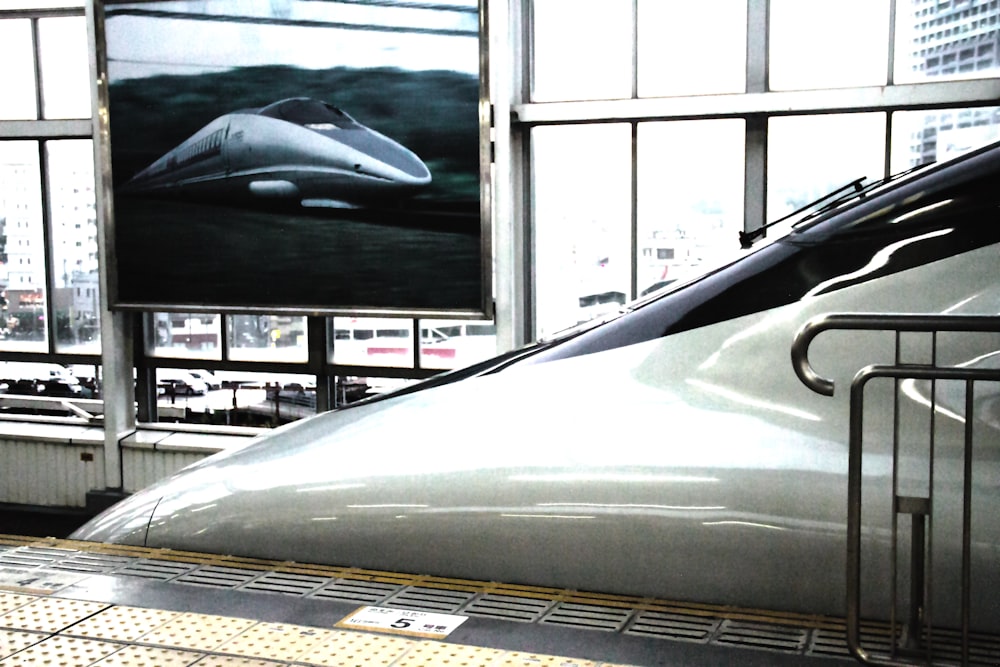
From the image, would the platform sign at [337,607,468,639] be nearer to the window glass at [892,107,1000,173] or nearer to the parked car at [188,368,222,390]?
the window glass at [892,107,1000,173]

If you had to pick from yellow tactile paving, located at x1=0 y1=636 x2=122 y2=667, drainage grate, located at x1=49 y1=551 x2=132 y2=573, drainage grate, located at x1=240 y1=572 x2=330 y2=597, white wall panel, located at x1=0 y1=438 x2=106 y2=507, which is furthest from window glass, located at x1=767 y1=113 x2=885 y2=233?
white wall panel, located at x1=0 y1=438 x2=106 y2=507

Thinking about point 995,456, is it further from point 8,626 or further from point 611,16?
point 611,16

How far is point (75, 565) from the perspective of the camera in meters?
3.82

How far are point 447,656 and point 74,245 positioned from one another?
28.0 feet

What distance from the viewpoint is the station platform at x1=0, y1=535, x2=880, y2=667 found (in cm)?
283

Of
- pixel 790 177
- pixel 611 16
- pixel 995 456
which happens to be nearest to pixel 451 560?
pixel 995 456

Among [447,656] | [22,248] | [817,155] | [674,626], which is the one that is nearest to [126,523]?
[447,656]

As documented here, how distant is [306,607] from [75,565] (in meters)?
1.09

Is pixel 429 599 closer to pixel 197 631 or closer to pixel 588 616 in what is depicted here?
pixel 588 616

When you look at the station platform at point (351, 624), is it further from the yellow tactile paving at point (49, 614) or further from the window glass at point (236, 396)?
the window glass at point (236, 396)

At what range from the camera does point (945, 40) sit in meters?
7.38

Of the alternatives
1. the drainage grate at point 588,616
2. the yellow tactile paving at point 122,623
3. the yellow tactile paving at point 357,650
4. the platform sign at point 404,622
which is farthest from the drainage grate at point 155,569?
the drainage grate at point 588,616

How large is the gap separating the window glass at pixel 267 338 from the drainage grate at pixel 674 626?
6.82 metres

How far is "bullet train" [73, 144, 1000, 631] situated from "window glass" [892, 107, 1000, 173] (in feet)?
14.3
